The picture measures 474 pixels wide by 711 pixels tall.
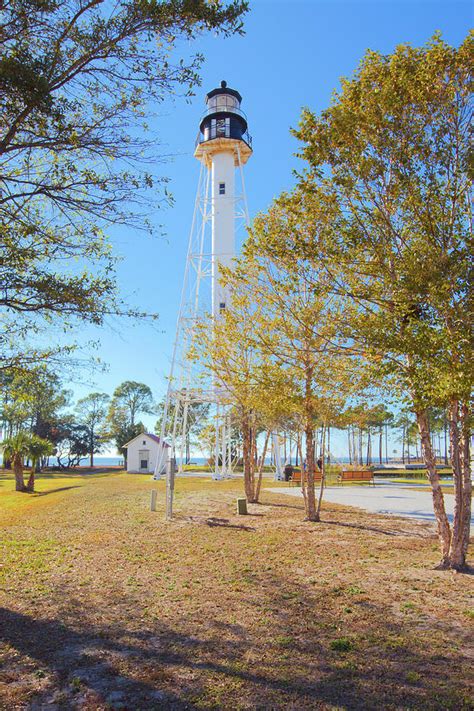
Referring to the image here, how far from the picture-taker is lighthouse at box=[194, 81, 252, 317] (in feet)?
90.0

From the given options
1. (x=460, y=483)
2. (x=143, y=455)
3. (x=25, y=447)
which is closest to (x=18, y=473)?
(x=25, y=447)

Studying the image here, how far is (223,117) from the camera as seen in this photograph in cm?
2869

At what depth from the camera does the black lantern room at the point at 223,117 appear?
93.2 feet

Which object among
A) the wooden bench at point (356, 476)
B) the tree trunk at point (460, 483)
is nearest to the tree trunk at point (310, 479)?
the tree trunk at point (460, 483)

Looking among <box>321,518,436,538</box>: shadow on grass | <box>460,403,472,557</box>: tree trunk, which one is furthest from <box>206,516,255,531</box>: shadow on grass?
<box>460,403,472,557</box>: tree trunk

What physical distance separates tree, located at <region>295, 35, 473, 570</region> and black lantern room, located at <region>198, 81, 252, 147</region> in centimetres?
2256

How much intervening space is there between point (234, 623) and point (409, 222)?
6.34m

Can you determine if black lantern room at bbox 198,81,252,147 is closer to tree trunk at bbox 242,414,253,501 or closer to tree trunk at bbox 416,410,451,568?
tree trunk at bbox 242,414,253,501

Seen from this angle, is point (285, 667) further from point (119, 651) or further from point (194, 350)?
point (194, 350)

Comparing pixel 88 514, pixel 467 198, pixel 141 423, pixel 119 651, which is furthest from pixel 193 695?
pixel 141 423

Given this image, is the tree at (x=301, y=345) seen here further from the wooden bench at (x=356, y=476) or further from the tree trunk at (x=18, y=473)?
the tree trunk at (x=18, y=473)

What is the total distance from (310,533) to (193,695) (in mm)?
8037

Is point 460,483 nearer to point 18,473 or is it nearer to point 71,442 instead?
point 18,473

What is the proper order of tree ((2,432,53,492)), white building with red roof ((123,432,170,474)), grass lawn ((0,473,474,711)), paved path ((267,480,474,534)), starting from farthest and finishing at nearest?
1. white building with red roof ((123,432,170,474))
2. tree ((2,432,53,492))
3. paved path ((267,480,474,534))
4. grass lawn ((0,473,474,711))
